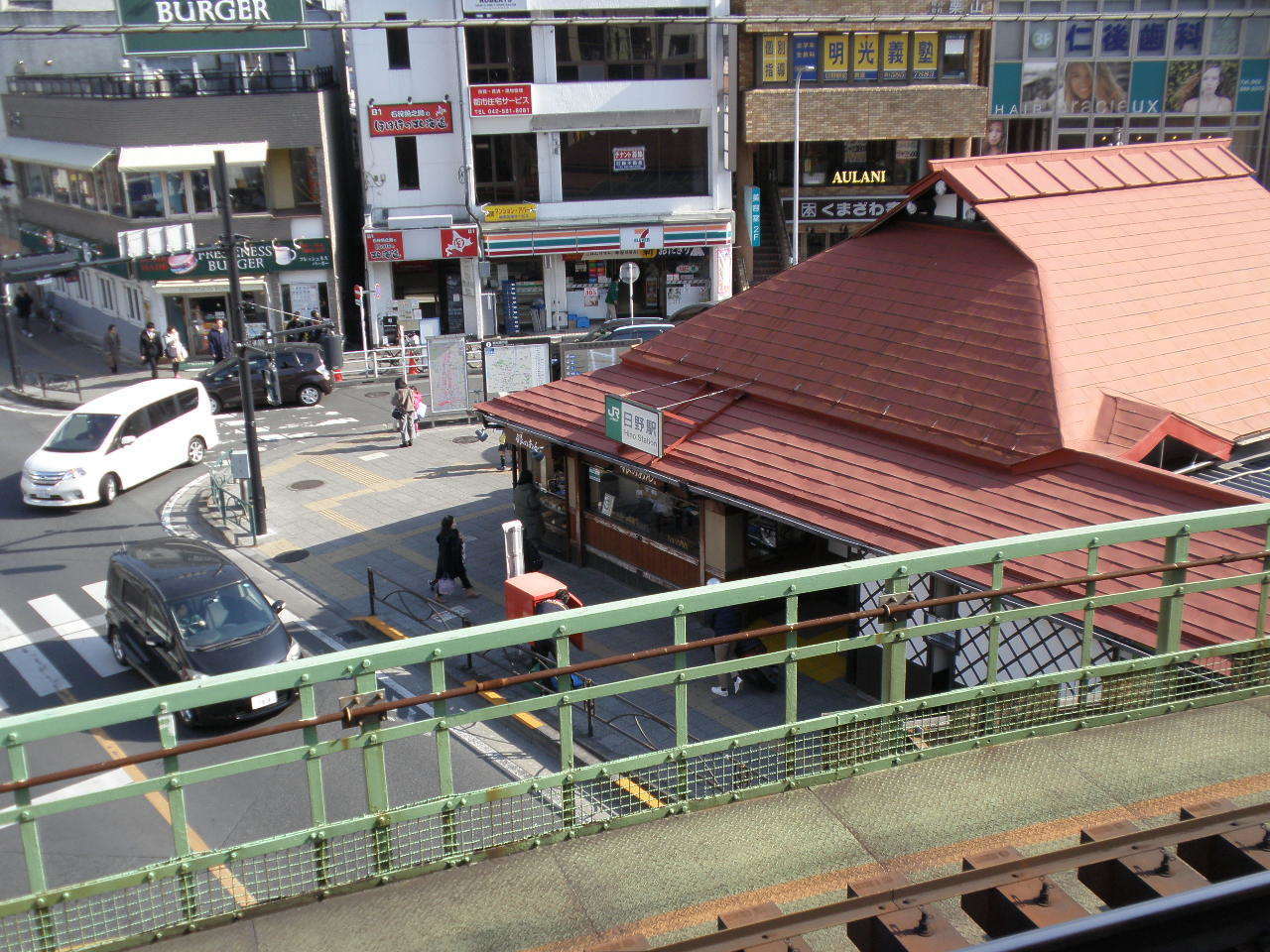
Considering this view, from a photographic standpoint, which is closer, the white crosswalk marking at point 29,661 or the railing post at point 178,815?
the railing post at point 178,815

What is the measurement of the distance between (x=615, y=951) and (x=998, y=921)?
1.64m

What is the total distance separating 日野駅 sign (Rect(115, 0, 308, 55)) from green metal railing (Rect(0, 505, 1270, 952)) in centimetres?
2799

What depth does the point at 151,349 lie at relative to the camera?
109 feet

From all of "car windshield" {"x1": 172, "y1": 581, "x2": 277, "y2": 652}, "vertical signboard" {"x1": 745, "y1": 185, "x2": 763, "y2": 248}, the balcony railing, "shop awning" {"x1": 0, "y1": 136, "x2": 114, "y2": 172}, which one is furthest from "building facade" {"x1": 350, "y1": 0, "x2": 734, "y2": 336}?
"car windshield" {"x1": 172, "y1": 581, "x2": 277, "y2": 652}

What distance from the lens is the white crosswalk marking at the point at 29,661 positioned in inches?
631

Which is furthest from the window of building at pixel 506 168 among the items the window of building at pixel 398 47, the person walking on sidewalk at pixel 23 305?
the person walking on sidewalk at pixel 23 305

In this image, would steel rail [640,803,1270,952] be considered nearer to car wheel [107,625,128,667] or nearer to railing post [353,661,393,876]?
railing post [353,661,393,876]

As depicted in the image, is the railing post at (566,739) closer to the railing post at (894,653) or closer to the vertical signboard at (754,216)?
the railing post at (894,653)

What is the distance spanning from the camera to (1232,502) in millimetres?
12477

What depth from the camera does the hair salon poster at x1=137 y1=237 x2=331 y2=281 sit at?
34.8 metres

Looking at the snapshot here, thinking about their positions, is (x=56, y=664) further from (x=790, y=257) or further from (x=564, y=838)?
(x=790, y=257)

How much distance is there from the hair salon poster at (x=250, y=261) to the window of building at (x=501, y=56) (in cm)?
702

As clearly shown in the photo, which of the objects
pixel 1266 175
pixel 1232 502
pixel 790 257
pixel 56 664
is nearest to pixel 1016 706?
pixel 1232 502

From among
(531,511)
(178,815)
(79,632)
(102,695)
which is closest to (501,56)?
(531,511)
